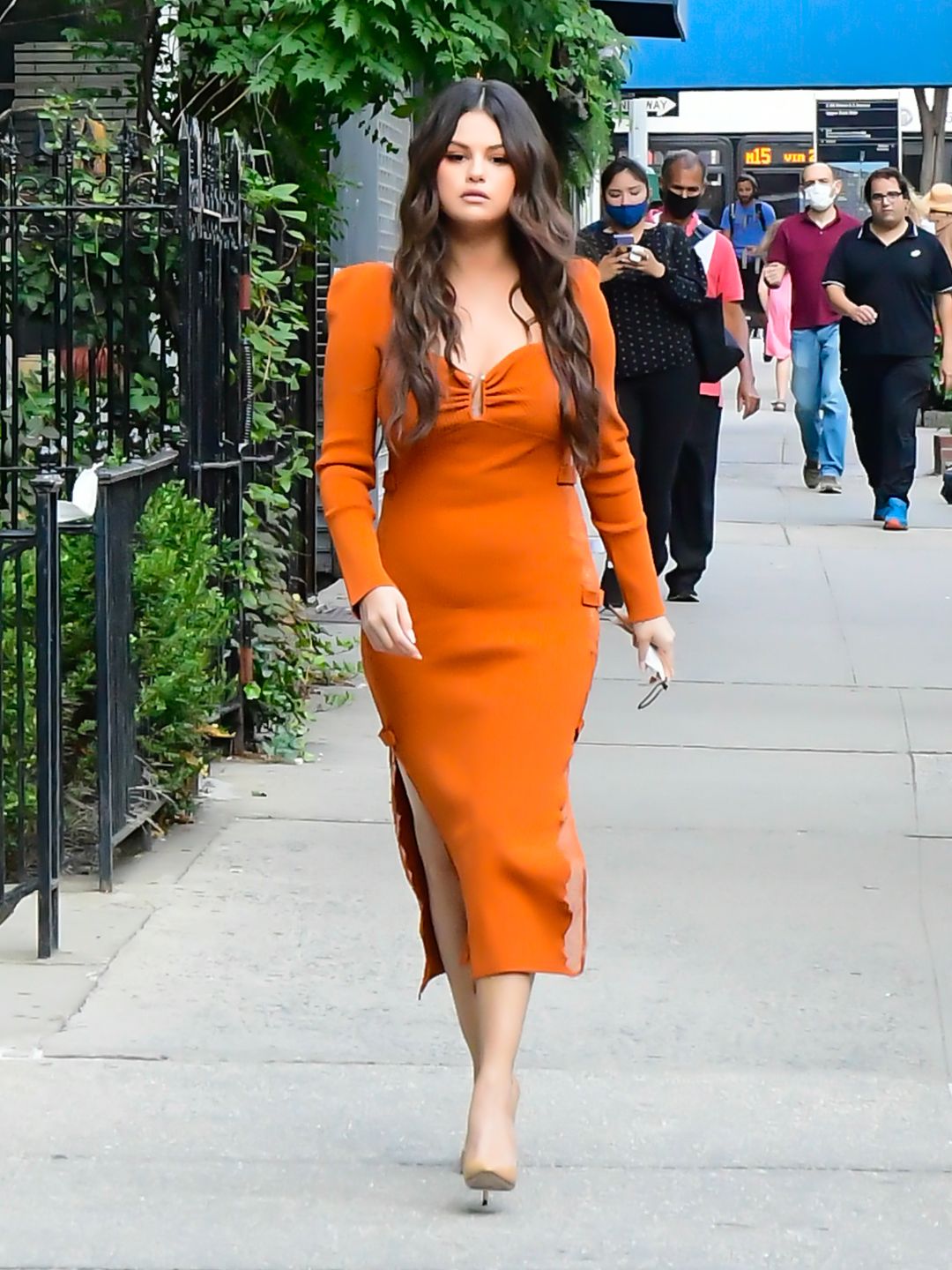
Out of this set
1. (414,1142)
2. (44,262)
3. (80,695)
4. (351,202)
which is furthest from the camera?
(351,202)

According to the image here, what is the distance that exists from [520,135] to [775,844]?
10.1 ft

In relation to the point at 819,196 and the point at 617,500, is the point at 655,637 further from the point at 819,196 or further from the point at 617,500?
the point at 819,196

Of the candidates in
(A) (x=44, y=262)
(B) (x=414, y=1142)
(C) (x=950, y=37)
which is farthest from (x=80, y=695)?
(C) (x=950, y=37)

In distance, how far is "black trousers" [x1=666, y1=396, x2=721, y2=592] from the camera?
1041 cm

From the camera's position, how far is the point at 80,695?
5.96m

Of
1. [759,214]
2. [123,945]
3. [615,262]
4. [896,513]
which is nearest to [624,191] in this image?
[615,262]

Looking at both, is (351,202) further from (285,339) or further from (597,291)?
(597,291)

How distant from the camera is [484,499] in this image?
387cm

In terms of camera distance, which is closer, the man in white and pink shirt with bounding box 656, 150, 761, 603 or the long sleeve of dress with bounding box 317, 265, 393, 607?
the long sleeve of dress with bounding box 317, 265, 393, 607

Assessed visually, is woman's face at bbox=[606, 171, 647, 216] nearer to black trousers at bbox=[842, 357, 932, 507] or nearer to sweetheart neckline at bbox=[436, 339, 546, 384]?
black trousers at bbox=[842, 357, 932, 507]

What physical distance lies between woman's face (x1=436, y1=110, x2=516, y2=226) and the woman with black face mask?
18.0 ft

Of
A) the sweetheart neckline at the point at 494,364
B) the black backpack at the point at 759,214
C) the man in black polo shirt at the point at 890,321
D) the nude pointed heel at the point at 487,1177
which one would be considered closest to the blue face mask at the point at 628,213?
the man in black polo shirt at the point at 890,321

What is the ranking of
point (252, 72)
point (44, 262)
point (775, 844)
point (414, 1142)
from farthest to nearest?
point (252, 72)
point (44, 262)
point (775, 844)
point (414, 1142)

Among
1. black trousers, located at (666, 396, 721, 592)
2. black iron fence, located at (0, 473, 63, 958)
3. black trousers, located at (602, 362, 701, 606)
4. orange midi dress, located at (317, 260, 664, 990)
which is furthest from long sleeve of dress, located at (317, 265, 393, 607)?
black trousers, located at (666, 396, 721, 592)
